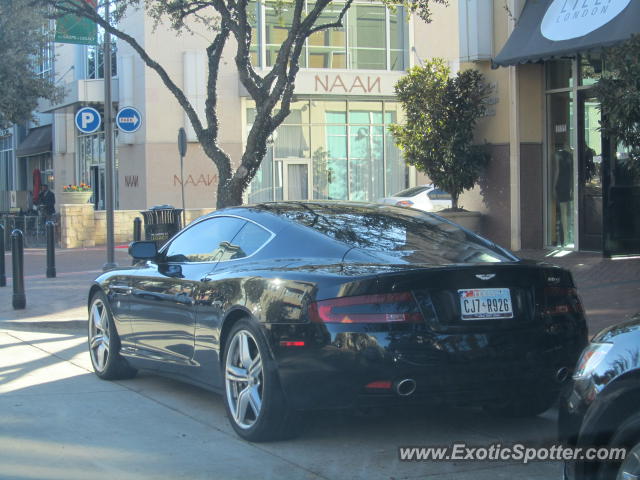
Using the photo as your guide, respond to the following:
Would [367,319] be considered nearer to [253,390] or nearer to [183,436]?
[253,390]

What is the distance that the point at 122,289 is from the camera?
25.0 ft

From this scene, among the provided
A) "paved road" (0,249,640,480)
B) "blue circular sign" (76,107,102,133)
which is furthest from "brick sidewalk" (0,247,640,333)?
"paved road" (0,249,640,480)

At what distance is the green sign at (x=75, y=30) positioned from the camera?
18.0 m

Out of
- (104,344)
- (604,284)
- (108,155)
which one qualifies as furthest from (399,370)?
(108,155)

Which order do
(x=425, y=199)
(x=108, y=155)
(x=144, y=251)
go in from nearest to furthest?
1. (x=144, y=251)
2. (x=108, y=155)
3. (x=425, y=199)

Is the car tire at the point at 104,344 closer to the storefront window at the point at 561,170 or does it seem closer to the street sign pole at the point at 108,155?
the street sign pole at the point at 108,155

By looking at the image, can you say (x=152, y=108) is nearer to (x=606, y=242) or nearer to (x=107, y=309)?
(x=606, y=242)

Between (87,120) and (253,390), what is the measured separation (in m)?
13.6

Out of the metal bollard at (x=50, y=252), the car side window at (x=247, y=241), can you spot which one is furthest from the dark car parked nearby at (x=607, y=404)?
the metal bollard at (x=50, y=252)

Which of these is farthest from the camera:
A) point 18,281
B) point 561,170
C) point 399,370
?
point 561,170

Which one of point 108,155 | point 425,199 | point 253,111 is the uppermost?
point 253,111

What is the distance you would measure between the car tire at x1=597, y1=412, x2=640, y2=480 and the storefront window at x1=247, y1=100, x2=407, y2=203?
2979 cm

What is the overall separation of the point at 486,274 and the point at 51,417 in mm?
3335

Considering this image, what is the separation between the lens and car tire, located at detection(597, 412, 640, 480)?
3543mm
